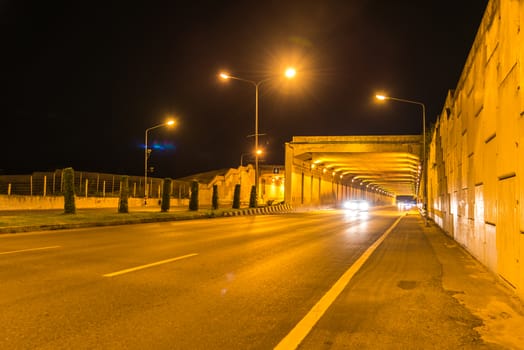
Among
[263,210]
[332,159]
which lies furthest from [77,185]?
[332,159]

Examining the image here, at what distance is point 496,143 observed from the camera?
7.63 meters

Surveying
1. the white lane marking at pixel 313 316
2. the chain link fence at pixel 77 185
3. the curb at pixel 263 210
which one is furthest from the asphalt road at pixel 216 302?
the chain link fence at pixel 77 185

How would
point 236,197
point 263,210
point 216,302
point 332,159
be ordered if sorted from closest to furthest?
point 216,302 < point 263,210 < point 236,197 < point 332,159

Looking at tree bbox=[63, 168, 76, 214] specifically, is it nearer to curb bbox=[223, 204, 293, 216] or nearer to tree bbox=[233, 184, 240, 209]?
curb bbox=[223, 204, 293, 216]

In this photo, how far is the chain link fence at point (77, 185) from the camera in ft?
121

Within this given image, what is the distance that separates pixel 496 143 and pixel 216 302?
525 cm

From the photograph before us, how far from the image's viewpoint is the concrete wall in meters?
6.30

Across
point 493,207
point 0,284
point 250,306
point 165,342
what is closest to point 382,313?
point 250,306

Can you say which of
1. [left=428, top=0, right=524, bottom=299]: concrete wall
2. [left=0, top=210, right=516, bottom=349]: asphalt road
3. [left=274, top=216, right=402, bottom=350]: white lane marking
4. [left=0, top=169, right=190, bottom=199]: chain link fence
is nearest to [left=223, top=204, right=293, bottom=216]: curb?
[left=0, top=169, right=190, bottom=199]: chain link fence

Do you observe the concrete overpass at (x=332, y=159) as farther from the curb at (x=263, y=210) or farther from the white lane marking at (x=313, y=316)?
the white lane marking at (x=313, y=316)

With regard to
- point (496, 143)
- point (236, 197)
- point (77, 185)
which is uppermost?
point (77, 185)

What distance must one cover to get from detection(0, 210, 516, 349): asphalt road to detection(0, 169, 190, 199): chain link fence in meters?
26.8

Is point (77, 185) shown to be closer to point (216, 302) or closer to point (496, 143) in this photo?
point (216, 302)

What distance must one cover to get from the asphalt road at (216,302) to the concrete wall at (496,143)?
114 centimetres
